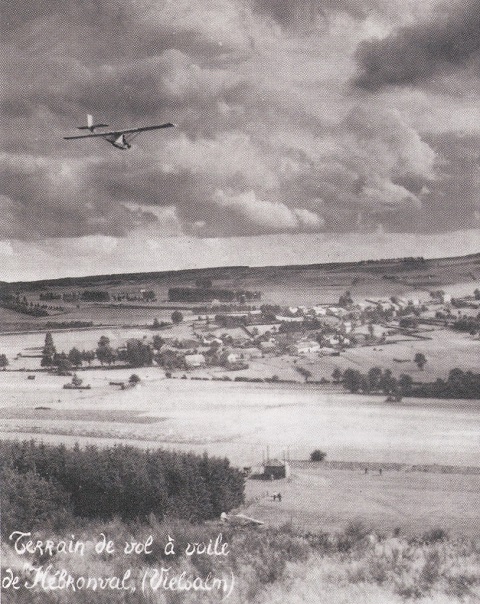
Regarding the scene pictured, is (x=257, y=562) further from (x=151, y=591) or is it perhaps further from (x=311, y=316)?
(x=311, y=316)

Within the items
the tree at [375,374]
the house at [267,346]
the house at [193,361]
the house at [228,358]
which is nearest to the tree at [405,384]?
the tree at [375,374]

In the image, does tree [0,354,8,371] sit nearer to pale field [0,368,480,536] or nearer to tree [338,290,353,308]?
pale field [0,368,480,536]

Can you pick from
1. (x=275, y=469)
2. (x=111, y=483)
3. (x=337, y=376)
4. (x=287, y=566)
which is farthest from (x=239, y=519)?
(x=337, y=376)

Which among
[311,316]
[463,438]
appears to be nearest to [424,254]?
[311,316]

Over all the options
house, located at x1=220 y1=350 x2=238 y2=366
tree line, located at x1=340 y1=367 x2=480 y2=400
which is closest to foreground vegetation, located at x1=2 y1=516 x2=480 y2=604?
tree line, located at x1=340 y1=367 x2=480 y2=400

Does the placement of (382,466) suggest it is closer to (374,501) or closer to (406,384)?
(374,501)

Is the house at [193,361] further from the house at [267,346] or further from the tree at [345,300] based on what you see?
the tree at [345,300]
